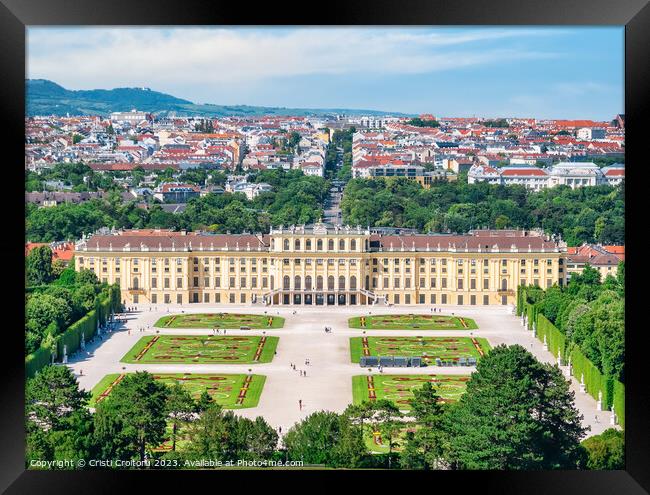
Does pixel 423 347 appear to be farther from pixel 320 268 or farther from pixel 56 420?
pixel 56 420

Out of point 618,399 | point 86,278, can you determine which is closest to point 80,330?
point 86,278

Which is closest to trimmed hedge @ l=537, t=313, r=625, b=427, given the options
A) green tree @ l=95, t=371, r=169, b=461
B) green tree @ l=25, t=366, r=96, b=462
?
green tree @ l=95, t=371, r=169, b=461

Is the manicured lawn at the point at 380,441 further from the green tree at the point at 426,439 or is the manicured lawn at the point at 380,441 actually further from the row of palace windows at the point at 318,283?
the row of palace windows at the point at 318,283

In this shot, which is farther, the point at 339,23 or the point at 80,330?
the point at 80,330
